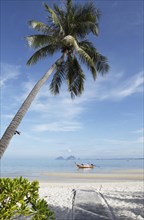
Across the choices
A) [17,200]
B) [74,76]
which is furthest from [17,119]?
[74,76]

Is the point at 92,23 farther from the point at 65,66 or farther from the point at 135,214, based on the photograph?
the point at 135,214

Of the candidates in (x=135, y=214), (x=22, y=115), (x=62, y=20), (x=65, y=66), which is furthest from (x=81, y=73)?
(x=135, y=214)

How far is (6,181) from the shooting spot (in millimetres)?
3637

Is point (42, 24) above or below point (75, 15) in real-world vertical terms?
below

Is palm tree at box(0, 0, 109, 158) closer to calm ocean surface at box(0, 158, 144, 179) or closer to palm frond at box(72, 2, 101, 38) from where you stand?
palm frond at box(72, 2, 101, 38)

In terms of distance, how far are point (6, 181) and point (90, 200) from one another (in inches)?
280

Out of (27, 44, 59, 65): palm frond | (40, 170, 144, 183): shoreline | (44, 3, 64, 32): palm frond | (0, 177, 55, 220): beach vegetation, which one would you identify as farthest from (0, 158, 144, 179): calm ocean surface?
(0, 177, 55, 220): beach vegetation

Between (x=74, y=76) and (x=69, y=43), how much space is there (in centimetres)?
288

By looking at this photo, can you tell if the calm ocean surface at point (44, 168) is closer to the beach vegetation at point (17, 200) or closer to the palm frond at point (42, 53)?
the palm frond at point (42, 53)

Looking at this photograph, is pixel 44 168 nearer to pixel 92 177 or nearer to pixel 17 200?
pixel 92 177

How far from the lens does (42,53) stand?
1319cm

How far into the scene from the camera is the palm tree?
12.0 m

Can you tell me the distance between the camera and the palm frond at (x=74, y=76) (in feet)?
45.3

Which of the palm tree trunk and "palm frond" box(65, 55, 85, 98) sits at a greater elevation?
"palm frond" box(65, 55, 85, 98)
